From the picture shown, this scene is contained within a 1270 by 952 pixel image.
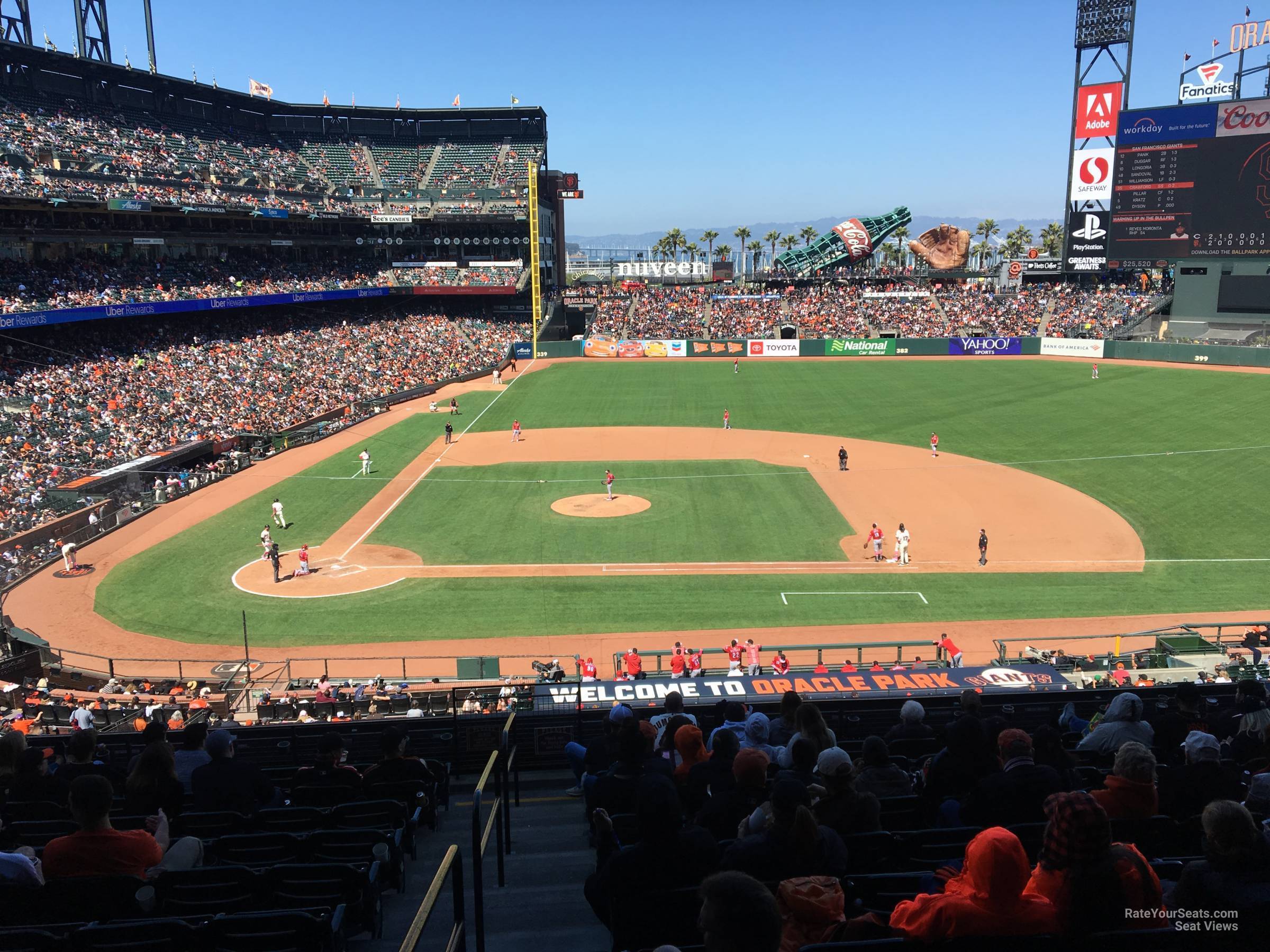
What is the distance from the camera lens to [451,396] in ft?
210

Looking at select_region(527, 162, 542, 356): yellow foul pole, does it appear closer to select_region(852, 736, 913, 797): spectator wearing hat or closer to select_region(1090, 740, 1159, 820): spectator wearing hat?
select_region(852, 736, 913, 797): spectator wearing hat

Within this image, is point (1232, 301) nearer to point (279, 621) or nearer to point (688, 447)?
point (688, 447)

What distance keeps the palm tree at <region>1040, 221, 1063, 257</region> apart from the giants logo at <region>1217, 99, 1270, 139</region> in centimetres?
4500

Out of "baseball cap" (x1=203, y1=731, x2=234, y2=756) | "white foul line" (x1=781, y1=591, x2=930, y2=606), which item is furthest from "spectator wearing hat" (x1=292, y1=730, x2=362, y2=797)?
"white foul line" (x1=781, y1=591, x2=930, y2=606)

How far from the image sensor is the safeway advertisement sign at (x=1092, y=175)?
226ft

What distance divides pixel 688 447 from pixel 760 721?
38.8 metres

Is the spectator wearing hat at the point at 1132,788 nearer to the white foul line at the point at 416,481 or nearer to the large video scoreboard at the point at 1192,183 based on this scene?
the white foul line at the point at 416,481

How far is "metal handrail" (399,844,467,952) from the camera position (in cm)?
411

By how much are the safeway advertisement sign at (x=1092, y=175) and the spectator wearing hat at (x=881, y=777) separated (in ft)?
245

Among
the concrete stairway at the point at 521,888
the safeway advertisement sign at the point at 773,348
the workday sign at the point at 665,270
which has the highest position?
the workday sign at the point at 665,270

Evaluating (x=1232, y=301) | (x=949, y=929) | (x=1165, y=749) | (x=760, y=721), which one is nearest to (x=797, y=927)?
(x=949, y=929)

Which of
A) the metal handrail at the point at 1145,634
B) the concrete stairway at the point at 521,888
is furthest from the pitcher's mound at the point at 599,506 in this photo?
the concrete stairway at the point at 521,888

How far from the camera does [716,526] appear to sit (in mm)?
32812

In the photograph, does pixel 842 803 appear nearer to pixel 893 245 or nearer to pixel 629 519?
pixel 629 519
